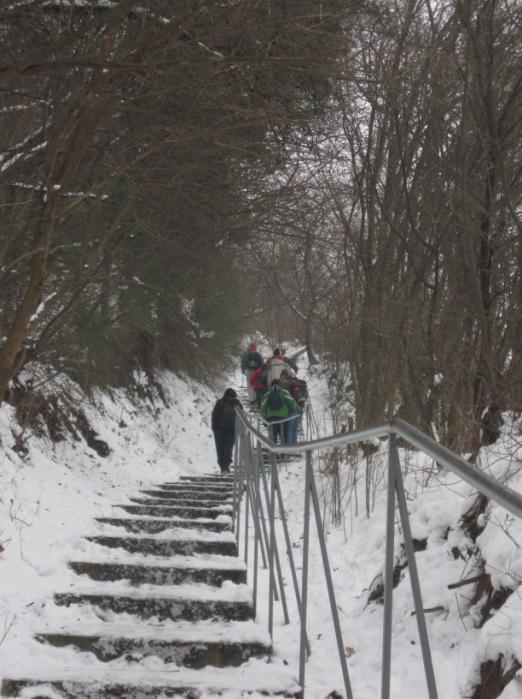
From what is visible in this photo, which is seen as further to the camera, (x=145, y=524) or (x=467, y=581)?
(x=145, y=524)

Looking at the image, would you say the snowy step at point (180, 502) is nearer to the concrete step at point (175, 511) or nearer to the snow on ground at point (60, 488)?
the snow on ground at point (60, 488)

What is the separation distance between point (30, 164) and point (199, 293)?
18.5 ft

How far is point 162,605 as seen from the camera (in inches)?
147

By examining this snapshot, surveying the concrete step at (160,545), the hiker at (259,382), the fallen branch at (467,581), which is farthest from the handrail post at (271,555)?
the hiker at (259,382)

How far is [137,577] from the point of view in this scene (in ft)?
13.7

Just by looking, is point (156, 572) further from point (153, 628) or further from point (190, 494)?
point (190, 494)

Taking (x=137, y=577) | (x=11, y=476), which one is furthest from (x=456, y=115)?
(x=11, y=476)

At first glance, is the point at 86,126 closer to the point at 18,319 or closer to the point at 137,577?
the point at 18,319

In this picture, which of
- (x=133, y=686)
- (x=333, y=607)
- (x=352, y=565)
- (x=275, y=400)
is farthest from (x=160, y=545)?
(x=275, y=400)

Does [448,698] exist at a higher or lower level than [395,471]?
lower

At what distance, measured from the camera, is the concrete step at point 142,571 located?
4180 millimetres

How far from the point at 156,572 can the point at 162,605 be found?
0.46 m

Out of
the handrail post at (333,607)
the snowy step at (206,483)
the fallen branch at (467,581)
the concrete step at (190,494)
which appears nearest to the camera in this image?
the handrail post at (333,607)

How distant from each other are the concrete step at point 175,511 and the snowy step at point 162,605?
6.85ft
